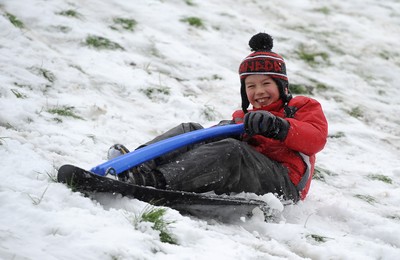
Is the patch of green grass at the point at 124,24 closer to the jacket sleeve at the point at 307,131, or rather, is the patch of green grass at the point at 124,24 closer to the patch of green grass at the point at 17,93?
the patch of green grass at the point at 17,93

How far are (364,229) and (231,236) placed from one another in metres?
1.13

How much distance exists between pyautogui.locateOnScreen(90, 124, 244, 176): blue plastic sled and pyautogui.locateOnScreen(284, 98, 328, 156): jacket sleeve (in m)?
0.38

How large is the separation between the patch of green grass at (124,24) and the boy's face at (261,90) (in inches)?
113

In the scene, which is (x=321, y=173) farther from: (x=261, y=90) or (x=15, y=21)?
(x=15, y=21)

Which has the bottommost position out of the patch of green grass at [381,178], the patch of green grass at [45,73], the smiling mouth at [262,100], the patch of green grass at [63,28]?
the patch of green grass at [381,178]

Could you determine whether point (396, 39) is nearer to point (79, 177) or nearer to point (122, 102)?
point (122, 102)

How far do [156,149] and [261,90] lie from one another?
3.98 feet

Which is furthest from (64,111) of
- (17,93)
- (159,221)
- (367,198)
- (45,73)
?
(367,198)

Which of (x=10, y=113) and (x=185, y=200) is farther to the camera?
(x=10, y=113)

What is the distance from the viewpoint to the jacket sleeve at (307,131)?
3246 millimetres

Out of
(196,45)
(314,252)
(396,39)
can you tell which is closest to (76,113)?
(314,252)

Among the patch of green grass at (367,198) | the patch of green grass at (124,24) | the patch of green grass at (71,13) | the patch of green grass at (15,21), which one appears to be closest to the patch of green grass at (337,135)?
the patch of green grass at (367,198)

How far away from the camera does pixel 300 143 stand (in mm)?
3260

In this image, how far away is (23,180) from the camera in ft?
8.14
